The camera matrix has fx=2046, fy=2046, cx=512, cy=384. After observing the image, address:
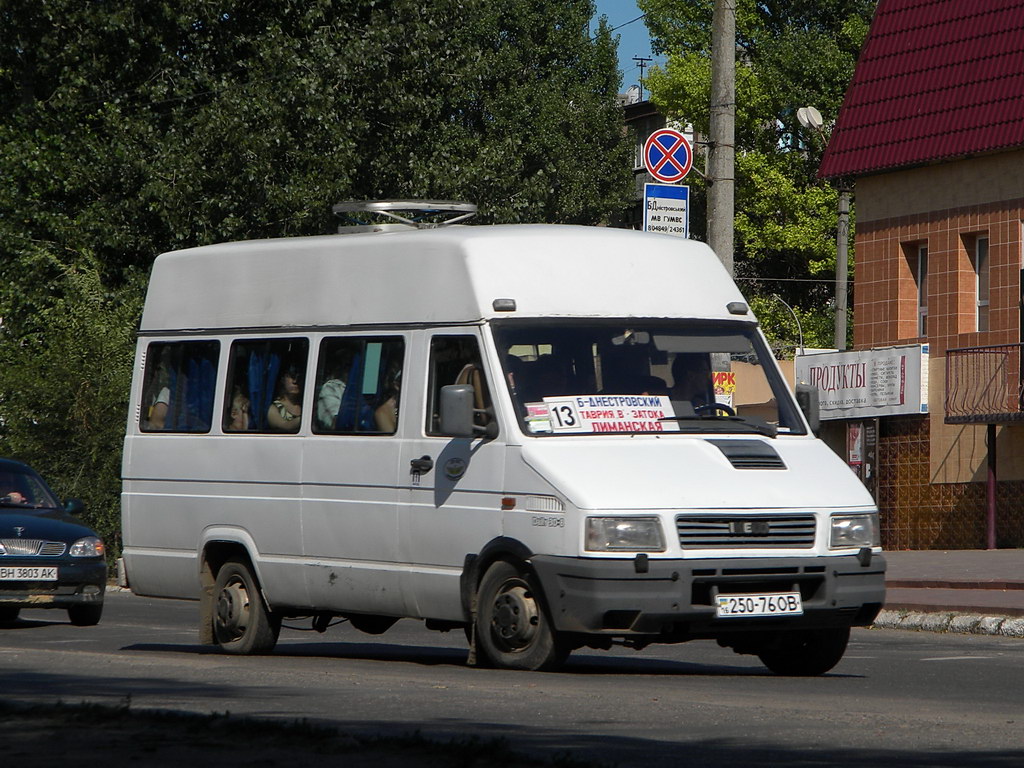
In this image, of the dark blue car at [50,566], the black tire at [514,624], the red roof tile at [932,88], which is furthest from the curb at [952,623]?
the red roof tile at [932,88]

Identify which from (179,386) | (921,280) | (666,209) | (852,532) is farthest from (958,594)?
(921,280)

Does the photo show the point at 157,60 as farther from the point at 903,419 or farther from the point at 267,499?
the point at 267,499

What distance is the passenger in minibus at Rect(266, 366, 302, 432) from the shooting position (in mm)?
13046

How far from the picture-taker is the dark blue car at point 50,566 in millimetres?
17734

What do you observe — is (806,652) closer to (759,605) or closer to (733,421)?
(759,605)

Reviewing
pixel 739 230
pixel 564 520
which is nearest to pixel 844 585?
pixel 564 520

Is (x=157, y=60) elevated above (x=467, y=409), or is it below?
above

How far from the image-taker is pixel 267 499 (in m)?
13.1

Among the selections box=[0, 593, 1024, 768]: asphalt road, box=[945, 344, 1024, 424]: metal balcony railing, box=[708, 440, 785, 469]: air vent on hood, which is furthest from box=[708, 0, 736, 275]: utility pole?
box=[945, 344, 1024, 424]: metal balcony railing

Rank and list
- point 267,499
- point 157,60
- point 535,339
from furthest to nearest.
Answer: point 157,60 → point 267,499 → point 535,339

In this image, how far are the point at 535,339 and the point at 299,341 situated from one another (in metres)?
1.99

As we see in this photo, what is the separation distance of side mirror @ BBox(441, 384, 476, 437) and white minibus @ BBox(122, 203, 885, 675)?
1 cm

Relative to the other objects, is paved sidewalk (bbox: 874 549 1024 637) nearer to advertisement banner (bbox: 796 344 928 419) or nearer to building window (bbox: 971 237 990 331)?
advertisement banner (bbox: 796 344 928 419)

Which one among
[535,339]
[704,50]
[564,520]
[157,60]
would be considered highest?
[704,50]
